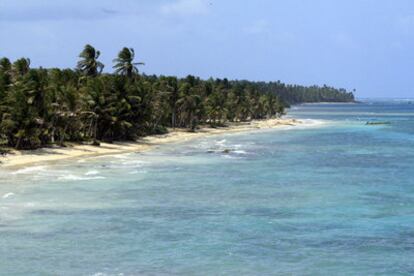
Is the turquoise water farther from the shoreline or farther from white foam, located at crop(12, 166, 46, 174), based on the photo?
the shoreline

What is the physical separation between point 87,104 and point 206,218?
47702mm

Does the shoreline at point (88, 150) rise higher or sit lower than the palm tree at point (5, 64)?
lower

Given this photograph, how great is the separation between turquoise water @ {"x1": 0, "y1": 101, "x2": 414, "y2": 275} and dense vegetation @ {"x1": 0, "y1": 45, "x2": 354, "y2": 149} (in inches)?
373

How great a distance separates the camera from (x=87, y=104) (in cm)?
7981

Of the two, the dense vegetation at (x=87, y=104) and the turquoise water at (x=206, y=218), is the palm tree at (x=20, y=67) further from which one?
the turquoise water at (x=206, y=218)

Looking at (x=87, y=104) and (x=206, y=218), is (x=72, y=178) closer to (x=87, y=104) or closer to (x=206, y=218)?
(x=206, y=218)

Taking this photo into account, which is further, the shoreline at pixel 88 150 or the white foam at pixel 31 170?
the shoreline at pixel 88 150

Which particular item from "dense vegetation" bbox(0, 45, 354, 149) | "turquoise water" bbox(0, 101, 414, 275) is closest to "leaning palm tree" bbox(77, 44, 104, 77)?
"dense vegetation" bbox(0, 45, 354, 149)

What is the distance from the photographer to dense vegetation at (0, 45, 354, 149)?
6750 cm

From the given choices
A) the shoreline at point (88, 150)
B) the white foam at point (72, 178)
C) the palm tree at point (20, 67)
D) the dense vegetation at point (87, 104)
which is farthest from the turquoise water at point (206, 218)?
the palm tree at point (20, 67)

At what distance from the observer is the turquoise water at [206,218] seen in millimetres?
25781

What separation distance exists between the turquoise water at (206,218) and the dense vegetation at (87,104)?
946 centimetres

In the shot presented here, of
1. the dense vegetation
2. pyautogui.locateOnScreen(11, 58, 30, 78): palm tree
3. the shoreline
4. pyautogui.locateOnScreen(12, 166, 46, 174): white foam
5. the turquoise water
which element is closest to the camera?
the turquoise water

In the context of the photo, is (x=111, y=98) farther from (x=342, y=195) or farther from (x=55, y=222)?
(x=55, y=222)
